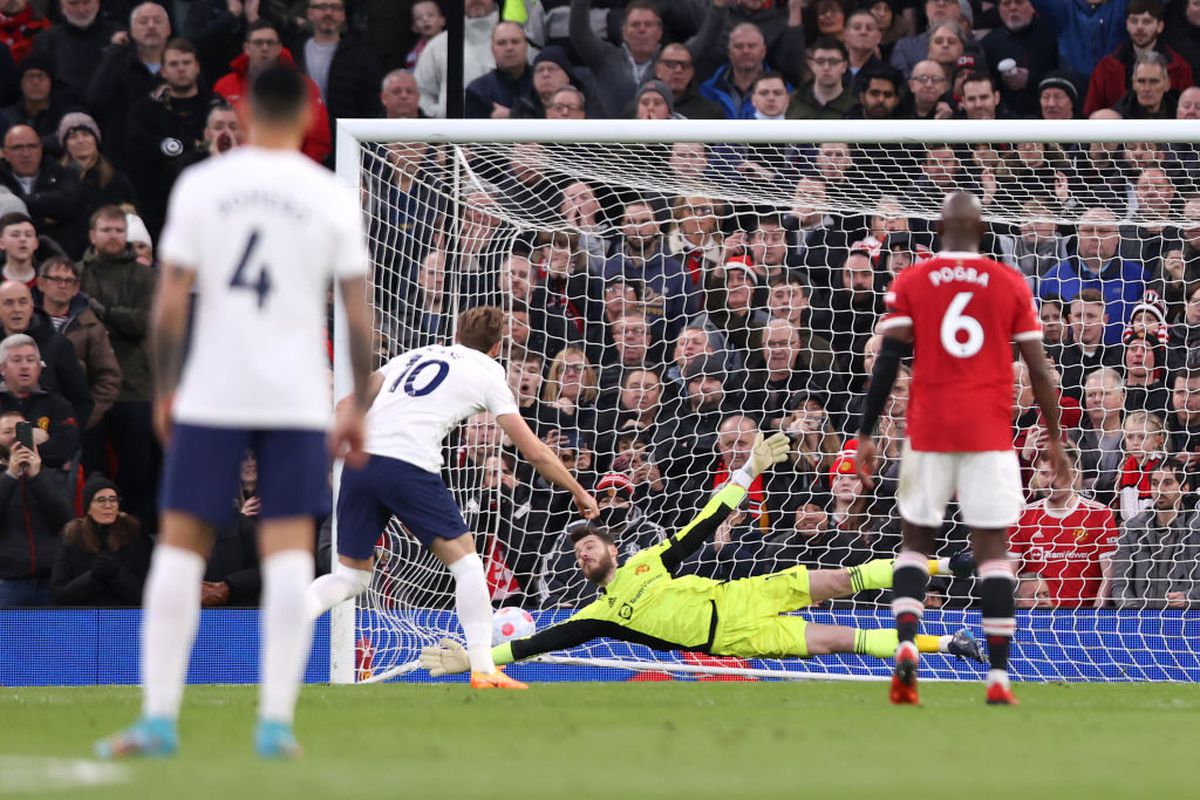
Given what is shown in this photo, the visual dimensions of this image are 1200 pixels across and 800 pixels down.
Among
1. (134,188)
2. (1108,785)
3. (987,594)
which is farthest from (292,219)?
(134,188)

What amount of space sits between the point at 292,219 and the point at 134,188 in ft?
32.3

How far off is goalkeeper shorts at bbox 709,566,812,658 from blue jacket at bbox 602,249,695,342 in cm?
237

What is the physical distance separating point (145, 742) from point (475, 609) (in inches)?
170

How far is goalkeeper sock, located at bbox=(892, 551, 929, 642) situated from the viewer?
8.30 meters

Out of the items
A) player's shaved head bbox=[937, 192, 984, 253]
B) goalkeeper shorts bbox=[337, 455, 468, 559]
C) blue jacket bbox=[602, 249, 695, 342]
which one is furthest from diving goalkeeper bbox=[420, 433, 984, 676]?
player's shaved head bbox=[937, 192, 984, 253]

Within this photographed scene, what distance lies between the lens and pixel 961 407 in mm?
8195

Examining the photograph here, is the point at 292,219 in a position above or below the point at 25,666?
above

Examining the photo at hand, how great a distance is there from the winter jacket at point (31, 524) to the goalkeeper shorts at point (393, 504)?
379cm

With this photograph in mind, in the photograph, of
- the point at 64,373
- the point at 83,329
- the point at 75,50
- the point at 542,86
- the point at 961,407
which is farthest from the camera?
the point at 75,50

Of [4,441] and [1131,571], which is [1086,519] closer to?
[1131,571]

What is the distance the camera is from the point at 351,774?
5160 mm

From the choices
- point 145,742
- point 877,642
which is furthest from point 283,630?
point 877,642

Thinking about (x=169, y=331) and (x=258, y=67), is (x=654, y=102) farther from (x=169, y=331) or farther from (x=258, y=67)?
(x=169, y=331)

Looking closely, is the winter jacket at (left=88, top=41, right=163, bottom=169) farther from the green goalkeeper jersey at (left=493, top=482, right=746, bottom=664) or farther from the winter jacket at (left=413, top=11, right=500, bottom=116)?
the green goalkeeper jersey at (left=493, top=482, right=746, bottom=664)
